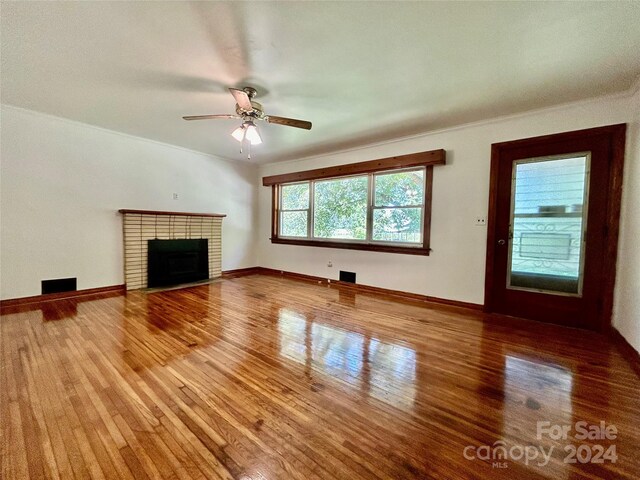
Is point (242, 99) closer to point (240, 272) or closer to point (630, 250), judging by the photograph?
point (630, 250)

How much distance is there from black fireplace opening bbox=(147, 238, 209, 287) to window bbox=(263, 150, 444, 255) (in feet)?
5.10

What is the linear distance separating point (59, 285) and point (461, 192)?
5762 millimetres

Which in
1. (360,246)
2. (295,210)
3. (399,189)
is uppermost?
(399,189)

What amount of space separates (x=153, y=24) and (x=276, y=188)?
416 centimetres

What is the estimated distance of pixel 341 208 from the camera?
498 centimetres

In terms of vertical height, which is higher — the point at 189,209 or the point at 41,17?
the point at 41,17

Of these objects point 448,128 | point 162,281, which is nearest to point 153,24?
point 448,128

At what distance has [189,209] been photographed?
5121 millimetres

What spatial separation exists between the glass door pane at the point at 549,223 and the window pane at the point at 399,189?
46.8 inches

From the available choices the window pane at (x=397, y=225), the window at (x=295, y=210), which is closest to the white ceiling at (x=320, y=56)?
the window pane at (x=397, y=225)

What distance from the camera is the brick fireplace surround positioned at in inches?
170

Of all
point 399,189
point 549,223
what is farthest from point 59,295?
point 549,223

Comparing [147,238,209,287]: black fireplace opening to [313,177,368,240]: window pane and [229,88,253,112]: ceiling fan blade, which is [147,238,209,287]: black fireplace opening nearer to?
[313,177,368,240]: window pane

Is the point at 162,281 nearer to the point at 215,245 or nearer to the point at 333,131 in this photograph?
the point at 215,245
